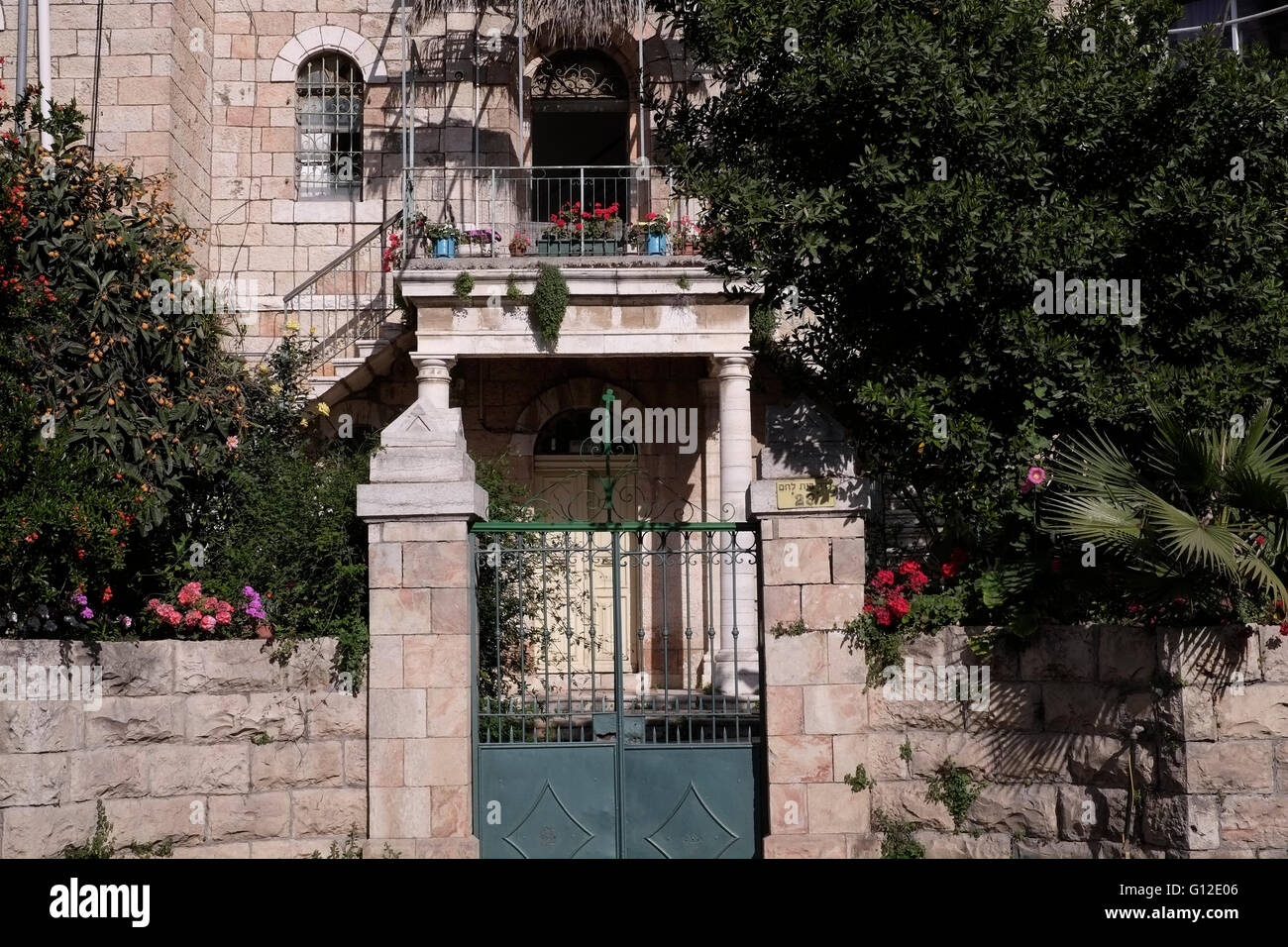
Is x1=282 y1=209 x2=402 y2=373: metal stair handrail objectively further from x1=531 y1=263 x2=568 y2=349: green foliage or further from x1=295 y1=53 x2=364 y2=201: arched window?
x1=531 y1=263 x2=568 y2=349: green foliage

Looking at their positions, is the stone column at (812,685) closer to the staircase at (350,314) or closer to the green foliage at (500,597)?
the green foliage at (500,597)

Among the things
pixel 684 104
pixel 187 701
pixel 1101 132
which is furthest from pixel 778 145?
pixel 187 701

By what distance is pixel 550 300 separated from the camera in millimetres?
13242

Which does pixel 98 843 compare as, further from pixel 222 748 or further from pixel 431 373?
pixel 431 373

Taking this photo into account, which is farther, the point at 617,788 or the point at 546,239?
the point at 546,239

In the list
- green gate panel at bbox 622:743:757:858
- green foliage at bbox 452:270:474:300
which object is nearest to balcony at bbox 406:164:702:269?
green foliage at bbox 452:270:474:300

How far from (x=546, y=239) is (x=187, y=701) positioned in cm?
760

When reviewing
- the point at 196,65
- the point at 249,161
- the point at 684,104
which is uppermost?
the point at 196,65

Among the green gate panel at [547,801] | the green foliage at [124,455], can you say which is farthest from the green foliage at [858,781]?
the green foliage at [124,455]

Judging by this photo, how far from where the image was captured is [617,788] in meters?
7.76

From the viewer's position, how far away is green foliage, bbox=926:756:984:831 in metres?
7.40

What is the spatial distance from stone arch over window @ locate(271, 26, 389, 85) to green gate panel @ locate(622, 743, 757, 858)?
411 inches
